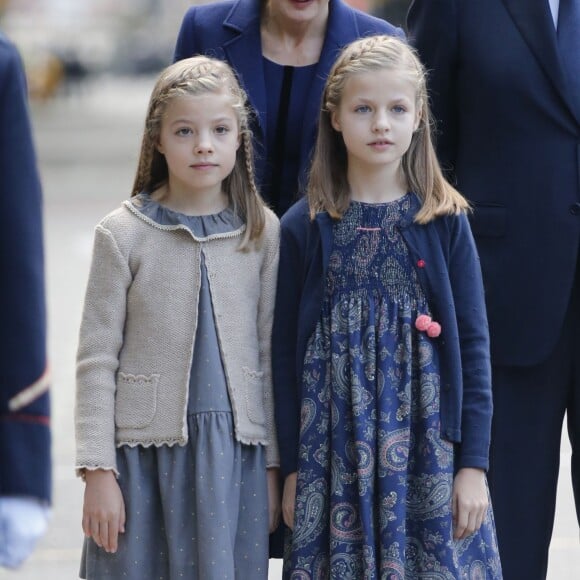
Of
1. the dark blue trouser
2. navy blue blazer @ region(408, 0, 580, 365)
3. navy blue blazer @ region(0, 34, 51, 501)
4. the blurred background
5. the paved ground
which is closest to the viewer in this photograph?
navy blue blazer @ region(0, 34, 51, 501)

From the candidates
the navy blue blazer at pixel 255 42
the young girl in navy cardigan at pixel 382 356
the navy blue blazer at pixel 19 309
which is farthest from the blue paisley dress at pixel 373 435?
the navy blue blazer at pixel 19 309

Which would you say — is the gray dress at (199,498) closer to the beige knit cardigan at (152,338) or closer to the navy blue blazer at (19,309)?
the beige knit cardigan at (152,338)

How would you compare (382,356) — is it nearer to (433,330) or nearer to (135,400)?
(433,330)

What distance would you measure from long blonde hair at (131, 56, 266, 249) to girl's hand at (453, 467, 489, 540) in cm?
74

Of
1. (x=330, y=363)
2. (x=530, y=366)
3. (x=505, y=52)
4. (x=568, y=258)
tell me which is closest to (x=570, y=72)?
(x=505, y=52)

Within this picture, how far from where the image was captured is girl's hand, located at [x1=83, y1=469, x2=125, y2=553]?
350cm

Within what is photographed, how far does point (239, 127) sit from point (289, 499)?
88 cm

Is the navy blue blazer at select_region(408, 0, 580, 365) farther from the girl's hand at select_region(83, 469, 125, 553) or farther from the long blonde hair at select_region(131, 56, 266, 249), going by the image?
the girl's hand at select_region(83, 469, 125, 553)

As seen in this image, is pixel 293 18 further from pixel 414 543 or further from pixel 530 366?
pixel 414 543

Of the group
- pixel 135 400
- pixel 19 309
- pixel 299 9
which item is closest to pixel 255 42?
pixel 299 9

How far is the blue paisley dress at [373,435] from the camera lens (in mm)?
3469

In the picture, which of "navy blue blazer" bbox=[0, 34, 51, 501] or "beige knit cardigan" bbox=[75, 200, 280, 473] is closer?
"navy blue blazer" bbox=[0, 34, 51, 501]

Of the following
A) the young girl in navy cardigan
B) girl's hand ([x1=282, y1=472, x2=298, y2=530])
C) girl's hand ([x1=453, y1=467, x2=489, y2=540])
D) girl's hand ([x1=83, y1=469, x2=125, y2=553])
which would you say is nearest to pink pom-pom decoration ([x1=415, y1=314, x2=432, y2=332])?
the young girl in navy cardigan

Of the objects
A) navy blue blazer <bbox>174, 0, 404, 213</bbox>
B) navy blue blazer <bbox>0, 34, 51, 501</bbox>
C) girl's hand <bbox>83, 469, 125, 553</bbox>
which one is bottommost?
girl's hand <bbox>83, 469, 125, 553</bbox>
